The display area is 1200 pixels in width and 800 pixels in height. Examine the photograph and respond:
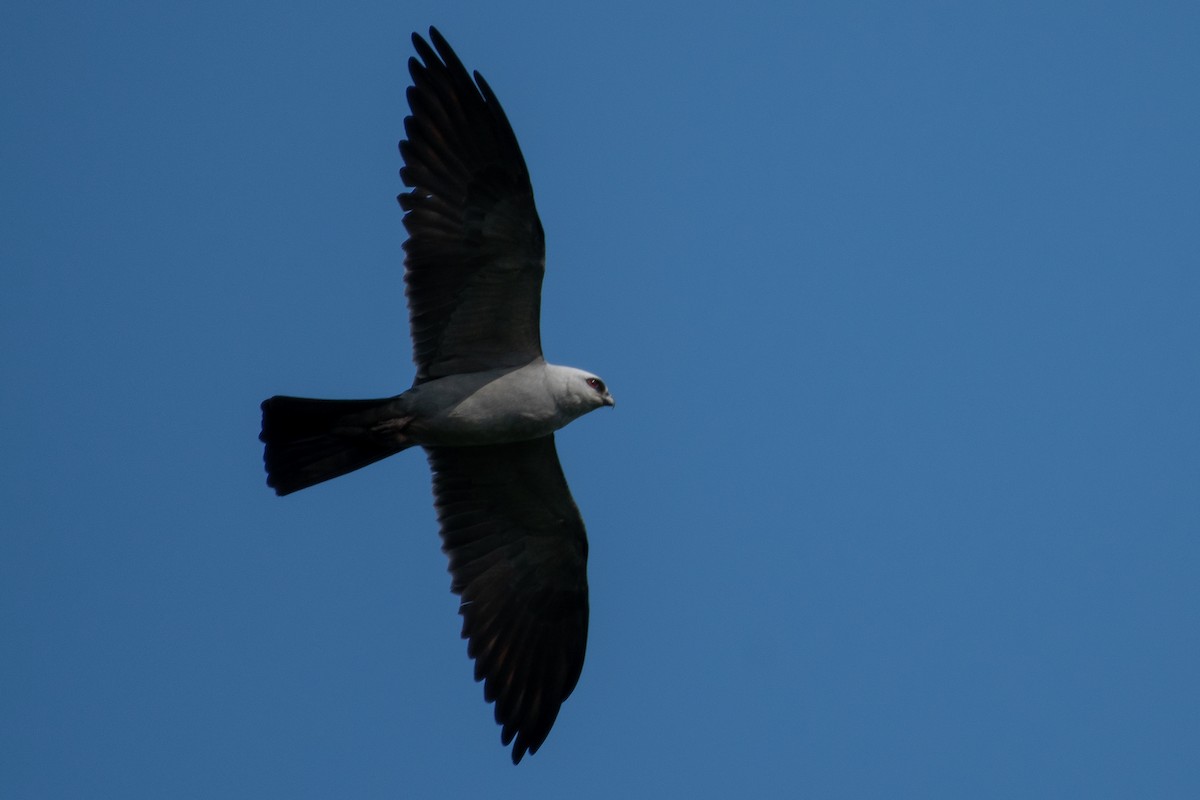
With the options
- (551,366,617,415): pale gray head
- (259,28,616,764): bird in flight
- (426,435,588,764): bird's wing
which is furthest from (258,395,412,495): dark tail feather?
(551,366,617,415): pale gray head

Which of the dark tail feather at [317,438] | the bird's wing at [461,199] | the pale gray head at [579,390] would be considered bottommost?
the dark tail feather at [317,438]

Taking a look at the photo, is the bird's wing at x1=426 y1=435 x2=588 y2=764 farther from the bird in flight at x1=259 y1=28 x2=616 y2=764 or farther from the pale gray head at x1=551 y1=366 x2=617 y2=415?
the pale gray head at x1=551 y1=366 x2=617 y2=415

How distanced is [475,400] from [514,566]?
1.79m

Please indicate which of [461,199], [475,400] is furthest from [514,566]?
[461,199]

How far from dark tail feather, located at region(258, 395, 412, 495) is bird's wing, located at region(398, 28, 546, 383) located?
37.6 inches

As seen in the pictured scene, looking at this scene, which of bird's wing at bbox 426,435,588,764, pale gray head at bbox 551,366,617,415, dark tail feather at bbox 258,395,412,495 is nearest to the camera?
dark tail feather at bbox 258,395,412,495

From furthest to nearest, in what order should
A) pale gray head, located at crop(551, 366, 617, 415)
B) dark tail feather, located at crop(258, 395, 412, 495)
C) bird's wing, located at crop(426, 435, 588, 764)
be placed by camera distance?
bird's wing, located at crop(426, 435, 588, 764) → pale gray head, located at crop(551, 366, 617, 415) → dark tail feather, located at crop(258, 395, 412, 495)

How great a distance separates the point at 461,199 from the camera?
11.8 meters

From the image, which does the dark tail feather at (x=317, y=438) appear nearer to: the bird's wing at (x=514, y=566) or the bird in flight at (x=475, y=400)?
the bird in flight at (x=475, y=400)

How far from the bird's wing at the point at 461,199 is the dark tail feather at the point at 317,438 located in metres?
0.95

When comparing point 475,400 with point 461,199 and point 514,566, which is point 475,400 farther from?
point 514,566

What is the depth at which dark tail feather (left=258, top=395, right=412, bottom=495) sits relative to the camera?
1162cm

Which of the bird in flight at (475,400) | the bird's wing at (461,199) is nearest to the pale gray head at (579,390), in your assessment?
the bird in flight at (475,400)

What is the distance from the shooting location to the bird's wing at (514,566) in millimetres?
12750
